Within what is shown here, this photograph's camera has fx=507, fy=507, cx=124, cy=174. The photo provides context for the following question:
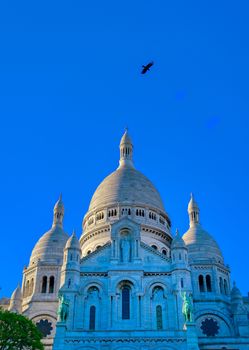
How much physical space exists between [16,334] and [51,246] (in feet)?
87.5

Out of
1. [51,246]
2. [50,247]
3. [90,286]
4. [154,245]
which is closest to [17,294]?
[50,247]

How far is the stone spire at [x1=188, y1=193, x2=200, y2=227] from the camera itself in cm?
6756

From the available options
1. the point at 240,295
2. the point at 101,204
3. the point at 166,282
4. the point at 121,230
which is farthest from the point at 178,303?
the point at 101,204

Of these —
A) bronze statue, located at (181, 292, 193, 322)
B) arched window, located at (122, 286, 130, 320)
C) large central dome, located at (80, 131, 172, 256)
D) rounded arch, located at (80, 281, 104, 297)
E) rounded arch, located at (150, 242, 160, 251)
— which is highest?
large central dome, located at (80, 131, 172, 256)

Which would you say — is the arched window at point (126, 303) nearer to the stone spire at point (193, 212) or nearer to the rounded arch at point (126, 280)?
the rounded arch at point (126, 280)

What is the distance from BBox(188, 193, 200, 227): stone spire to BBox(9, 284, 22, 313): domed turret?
23927mm

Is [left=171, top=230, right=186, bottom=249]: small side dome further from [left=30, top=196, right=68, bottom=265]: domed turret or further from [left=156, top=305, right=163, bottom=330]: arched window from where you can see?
[left=30, top=196, right=68, bottom=265]: domed turret

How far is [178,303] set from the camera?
4556cm

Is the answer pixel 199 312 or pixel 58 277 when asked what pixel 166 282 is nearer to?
pixel 199 312

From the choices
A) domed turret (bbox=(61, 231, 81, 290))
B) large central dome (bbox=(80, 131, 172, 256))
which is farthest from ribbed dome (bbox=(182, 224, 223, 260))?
domed turret (bbox=(61, 231, 81, 290))

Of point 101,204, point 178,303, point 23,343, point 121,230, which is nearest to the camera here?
point 23,343

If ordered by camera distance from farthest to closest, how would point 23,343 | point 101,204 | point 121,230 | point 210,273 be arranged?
1. point 101,204
2. point 210,273
3. point 121,230
4. point 23,343

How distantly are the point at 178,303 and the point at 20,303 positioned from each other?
19.7 metres

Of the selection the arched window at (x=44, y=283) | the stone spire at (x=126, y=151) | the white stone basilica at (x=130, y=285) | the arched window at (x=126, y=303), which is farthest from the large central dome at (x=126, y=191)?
the arched window at (x=126, y=303)
